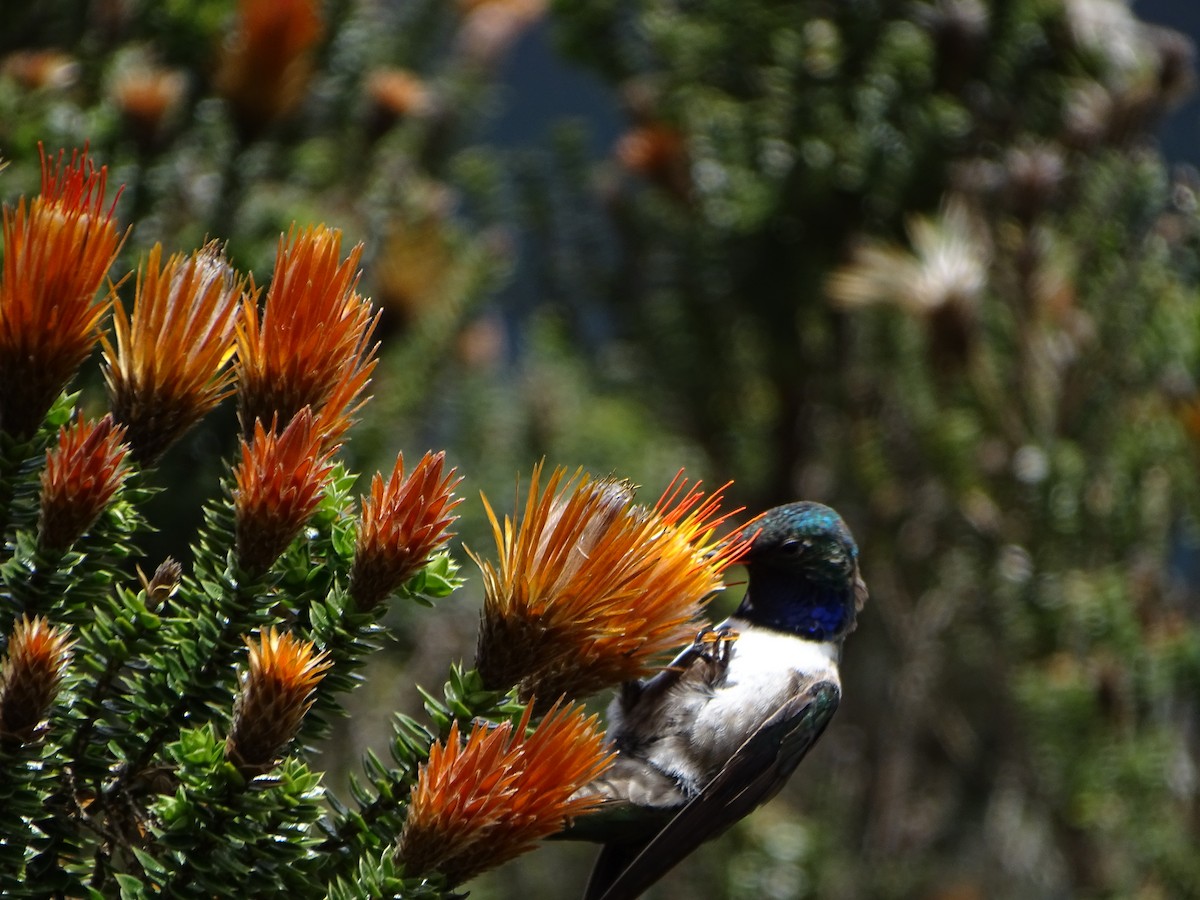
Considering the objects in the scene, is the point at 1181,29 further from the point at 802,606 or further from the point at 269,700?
the point at 269,700

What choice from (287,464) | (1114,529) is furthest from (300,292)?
(1114,529)

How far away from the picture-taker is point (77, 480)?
1.11 m

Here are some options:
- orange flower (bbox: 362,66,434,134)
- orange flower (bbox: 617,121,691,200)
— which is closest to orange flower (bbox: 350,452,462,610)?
orange flower (bbox: 362,66,434,134)

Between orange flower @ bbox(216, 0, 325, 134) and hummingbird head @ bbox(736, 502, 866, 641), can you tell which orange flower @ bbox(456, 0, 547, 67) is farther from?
hummingbird head @ bbox(736, 502, 866, 641)

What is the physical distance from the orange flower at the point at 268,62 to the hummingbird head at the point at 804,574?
1.04 m

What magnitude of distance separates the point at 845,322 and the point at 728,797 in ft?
9.09

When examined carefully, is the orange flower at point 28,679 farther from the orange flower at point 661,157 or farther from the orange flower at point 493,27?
the orange flower at point 493,27

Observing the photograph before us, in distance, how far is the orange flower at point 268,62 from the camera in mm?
2217

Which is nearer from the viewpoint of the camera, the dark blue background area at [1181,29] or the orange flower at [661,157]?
the orange flower at [661,157]

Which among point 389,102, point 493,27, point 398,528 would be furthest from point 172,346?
point 493,27

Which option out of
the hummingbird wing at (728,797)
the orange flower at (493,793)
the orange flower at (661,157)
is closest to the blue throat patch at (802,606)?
the hummingbird wing at (728,797)

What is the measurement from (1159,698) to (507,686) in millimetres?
2844


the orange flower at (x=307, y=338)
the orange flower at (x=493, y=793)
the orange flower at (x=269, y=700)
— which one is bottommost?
the orange flower at (x=493, y=793)

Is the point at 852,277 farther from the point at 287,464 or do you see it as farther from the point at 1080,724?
the point at 287,464
